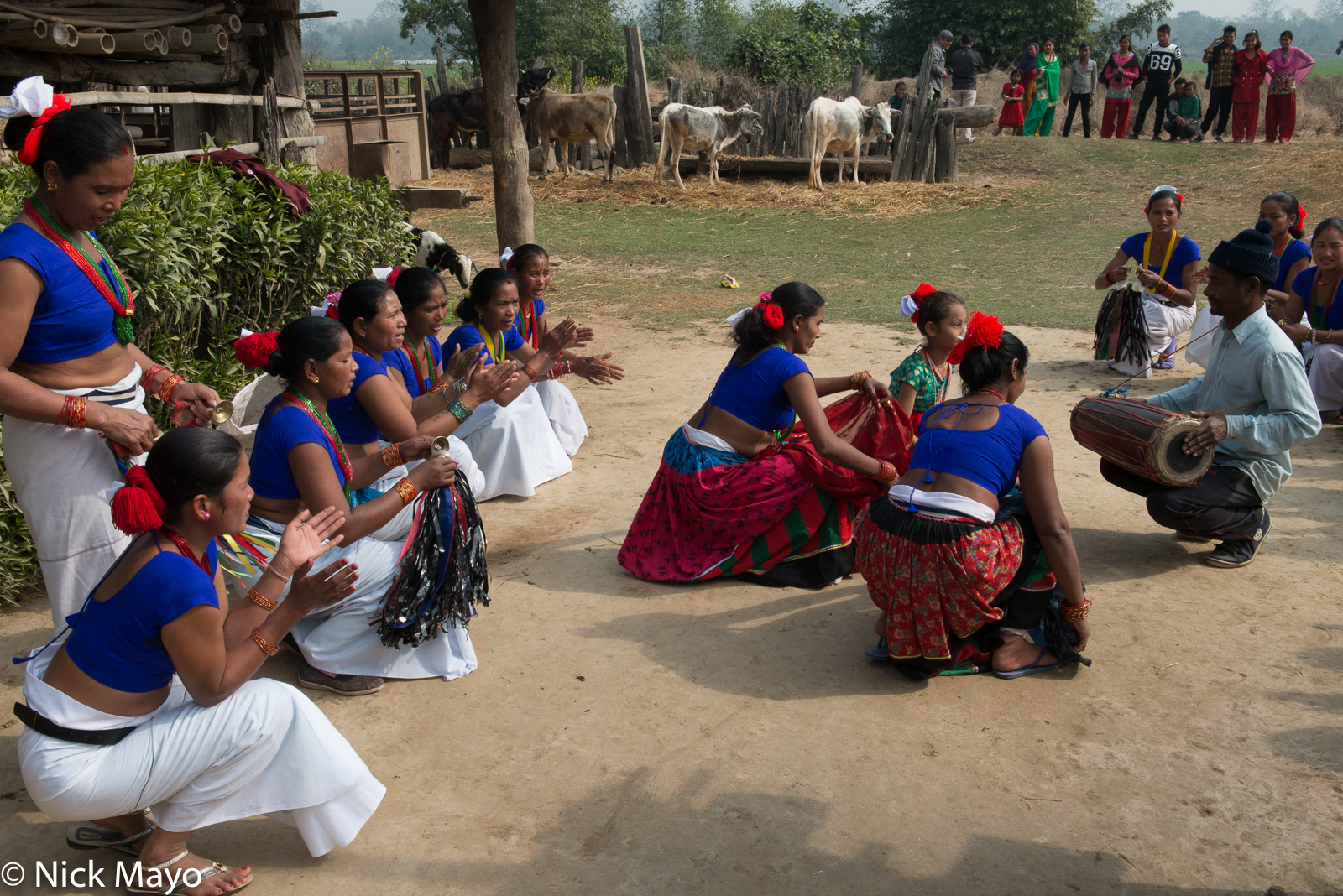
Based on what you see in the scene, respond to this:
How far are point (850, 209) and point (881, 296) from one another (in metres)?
6.09

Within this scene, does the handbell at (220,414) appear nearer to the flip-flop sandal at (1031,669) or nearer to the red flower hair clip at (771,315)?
the red flower hair clip at (771,315)

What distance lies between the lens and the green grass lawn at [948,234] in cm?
1006

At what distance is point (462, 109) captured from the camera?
853 inches

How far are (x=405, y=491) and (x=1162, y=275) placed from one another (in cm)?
626

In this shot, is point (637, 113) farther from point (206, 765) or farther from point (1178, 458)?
point (206, 765)

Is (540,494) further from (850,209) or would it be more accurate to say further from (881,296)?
(850,209)

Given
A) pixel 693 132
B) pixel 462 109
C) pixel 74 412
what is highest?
pixel 462 109

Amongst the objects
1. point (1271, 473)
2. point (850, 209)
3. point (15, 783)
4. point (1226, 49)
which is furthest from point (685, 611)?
point (1226, 49)

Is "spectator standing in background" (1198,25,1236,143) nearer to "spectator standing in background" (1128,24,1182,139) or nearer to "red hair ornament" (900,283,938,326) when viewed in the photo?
"spectator standing in background" (1128,24,1182,139)

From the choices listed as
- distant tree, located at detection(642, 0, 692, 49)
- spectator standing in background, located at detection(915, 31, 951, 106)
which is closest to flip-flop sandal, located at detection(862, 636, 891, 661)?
spectator standing in background, located at detection(915, 31, 951, 106)

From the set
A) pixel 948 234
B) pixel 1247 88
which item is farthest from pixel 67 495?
pixel 1247 88

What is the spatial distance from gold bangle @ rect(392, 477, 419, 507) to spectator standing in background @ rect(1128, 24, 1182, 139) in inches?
764

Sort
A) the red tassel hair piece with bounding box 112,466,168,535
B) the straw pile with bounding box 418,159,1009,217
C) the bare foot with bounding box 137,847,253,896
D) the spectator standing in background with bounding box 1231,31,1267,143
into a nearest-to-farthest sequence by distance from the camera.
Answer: the red tassel hair piece with bounding box 112,466,168,535 → the bare foot with bounding box 137,847,253,896 → the straw pile with bounding box 418,159,1009,217 → the spectator standing in background with bounding box 1231,31,1267,143

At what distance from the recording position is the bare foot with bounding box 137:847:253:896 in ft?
8.49
